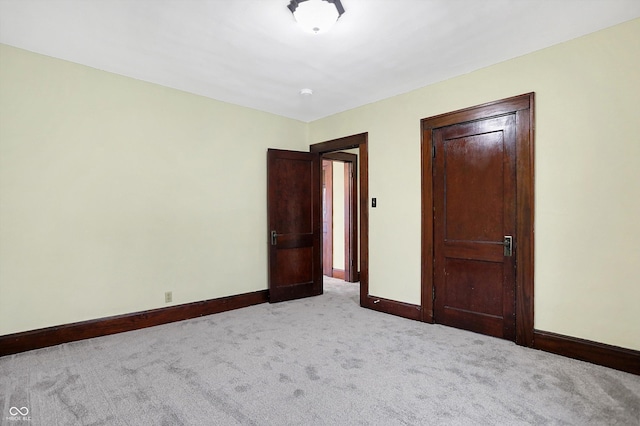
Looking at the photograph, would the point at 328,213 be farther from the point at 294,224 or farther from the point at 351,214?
the point at 294,224

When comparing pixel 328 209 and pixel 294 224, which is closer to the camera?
pixel 294 224

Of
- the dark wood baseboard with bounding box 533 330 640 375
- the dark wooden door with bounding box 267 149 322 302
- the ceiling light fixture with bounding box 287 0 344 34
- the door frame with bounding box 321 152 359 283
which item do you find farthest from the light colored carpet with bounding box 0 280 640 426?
Result: the ceiling light fixture with bounding box 287 0 344 34

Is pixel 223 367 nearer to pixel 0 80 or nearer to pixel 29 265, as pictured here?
pixel 29 265

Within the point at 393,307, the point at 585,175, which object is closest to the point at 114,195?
→ the point at 393,307

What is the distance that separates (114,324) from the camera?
320 cm

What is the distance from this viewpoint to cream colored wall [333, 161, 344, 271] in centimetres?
604

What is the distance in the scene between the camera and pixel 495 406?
1963mm

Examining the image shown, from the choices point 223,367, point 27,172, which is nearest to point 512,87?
point 223,367

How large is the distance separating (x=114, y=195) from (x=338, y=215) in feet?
12.4

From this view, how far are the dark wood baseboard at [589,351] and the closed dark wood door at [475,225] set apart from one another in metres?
0.26

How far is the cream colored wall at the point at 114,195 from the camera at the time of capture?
2.77 meters

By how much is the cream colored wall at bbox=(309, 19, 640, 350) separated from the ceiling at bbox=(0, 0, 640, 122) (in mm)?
195

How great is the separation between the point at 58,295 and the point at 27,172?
3.72ft

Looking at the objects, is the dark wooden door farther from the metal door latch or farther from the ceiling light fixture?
the metal door latch
